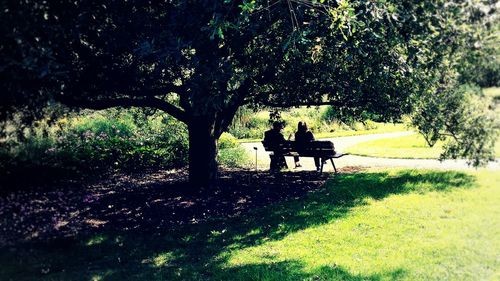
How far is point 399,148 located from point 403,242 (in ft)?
34.4

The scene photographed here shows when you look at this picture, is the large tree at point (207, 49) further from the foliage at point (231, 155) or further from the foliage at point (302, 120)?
the foliage at point (302, 120)

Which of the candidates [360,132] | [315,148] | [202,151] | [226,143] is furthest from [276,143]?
[360,132]

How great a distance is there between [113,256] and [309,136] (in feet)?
22.8

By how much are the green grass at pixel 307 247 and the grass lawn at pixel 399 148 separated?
19.3 feet

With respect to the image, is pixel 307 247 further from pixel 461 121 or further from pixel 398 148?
pixel 398 148

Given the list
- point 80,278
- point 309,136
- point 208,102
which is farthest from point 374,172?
point 80,278

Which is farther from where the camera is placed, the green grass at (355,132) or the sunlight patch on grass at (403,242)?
the green grass at (355,132)

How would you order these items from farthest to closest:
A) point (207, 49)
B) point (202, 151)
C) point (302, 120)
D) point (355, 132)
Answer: point (302, 120) → point (355, 132) → point (202, 151) → point (207, 49)

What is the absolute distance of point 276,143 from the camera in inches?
443

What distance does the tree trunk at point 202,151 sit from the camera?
8586mm

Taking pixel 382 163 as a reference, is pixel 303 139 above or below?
above

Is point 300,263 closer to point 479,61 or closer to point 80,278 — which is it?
point 80,278

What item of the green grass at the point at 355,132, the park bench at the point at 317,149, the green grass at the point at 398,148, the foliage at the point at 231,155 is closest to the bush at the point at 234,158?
the foliage at the point at 231,155

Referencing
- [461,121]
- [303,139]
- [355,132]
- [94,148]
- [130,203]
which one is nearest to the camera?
[461,121]
